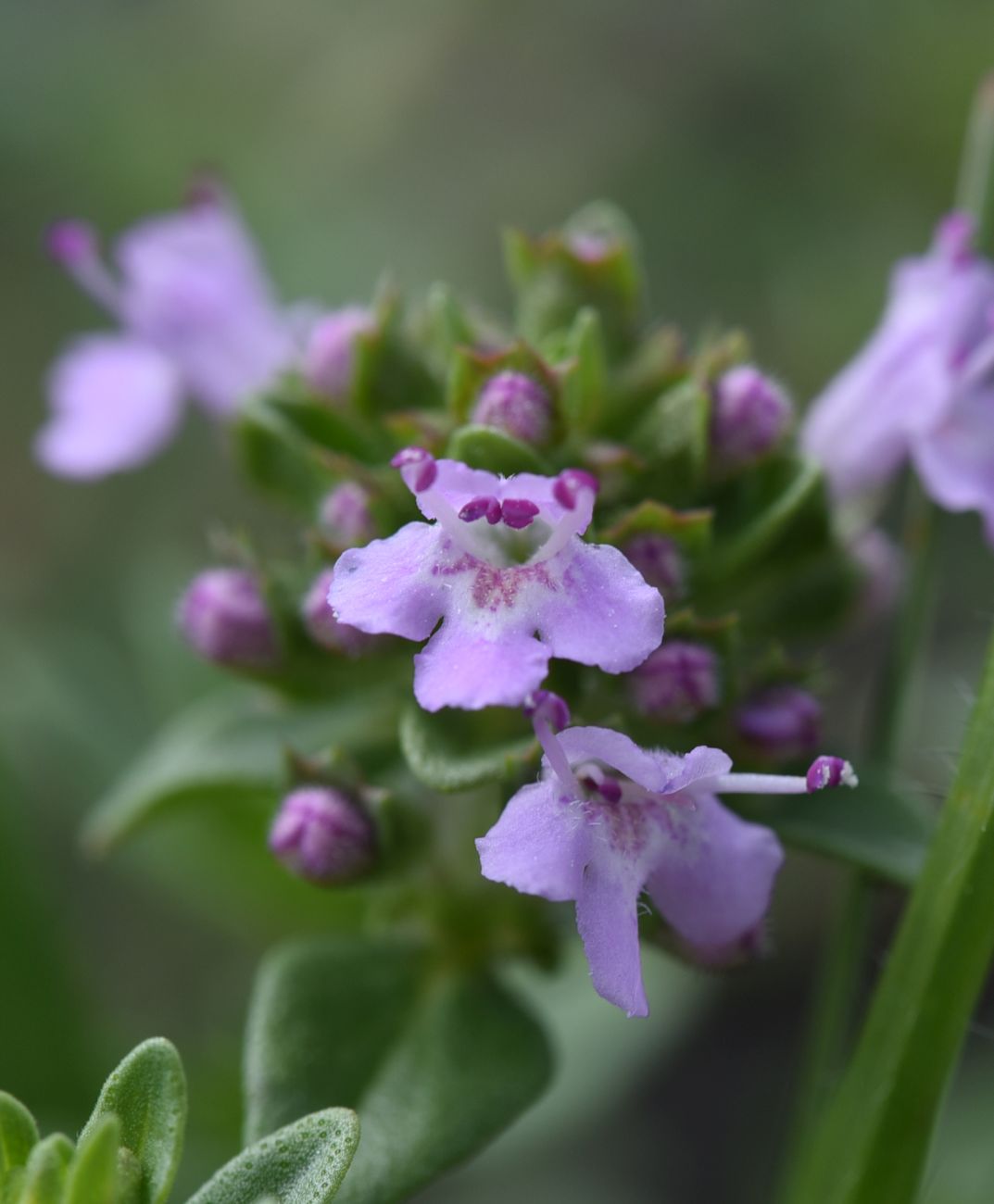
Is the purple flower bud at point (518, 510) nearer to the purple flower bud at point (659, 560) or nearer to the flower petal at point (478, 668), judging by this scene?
the flower petal at point (478, 668)

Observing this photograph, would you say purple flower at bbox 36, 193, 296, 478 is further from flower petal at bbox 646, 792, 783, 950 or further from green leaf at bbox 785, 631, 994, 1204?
green leaf at bbox 785, 631, 994, 1204

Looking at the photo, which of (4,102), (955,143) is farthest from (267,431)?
(4,102)

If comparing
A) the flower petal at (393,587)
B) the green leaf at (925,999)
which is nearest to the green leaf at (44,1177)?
the flower petal at (393,587)

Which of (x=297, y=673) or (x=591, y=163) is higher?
(x=591, y=163)

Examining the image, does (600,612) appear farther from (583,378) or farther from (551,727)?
(583,378)

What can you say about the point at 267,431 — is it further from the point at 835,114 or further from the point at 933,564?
the point at 835,114
